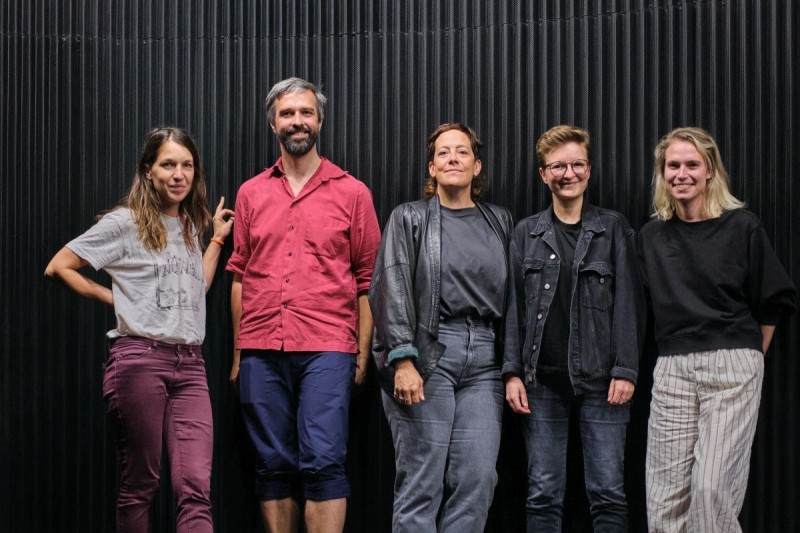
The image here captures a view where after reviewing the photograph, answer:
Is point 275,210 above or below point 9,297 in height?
above

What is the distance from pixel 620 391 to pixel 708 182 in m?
0.83

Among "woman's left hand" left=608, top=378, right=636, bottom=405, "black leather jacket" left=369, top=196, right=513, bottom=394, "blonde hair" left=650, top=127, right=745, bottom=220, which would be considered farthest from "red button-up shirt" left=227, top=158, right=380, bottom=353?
"blonde hair" left=650, top=127, right=745, bottom=220

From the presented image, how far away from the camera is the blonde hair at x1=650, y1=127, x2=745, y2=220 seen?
11.1 feet

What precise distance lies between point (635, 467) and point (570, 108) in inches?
58.9

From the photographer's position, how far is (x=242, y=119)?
13.8 ft

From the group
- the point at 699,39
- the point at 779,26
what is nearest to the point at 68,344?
the point at 699,39

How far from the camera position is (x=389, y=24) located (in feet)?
13.6

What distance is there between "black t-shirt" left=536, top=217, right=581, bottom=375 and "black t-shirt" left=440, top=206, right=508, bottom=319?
0.20 meters

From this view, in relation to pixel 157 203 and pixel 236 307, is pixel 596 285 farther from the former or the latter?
pixel 157 203

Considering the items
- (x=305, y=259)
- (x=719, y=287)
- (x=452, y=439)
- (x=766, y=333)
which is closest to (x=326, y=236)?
(x=305, y=259)

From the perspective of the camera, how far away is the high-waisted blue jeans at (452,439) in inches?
131

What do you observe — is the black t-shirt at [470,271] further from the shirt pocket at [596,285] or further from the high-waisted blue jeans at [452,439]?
the shirt pocket at [596,285]

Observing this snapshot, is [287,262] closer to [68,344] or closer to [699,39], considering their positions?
[68,344]

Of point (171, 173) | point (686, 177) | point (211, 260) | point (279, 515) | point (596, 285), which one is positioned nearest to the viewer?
point (686, 177)
